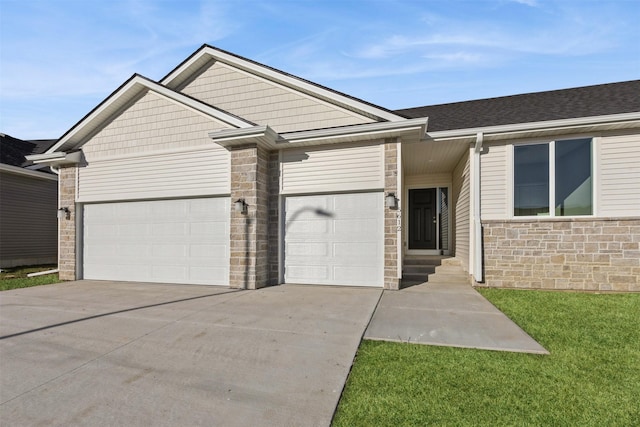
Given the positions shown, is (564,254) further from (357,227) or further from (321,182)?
(321,182)

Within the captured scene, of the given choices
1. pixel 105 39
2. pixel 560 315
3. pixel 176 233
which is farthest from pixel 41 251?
pixel 560 315

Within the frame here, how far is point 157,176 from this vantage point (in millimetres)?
8109

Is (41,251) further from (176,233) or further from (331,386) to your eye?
(331,386)

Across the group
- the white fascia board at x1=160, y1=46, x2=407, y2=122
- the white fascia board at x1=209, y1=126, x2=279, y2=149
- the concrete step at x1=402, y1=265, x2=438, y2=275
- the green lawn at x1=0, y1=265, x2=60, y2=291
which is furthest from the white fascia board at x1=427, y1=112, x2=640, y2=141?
the green lawn at x1=0, y1=265, x2=60, y2=291

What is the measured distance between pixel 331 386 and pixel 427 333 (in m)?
1.88

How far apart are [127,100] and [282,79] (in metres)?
4.50

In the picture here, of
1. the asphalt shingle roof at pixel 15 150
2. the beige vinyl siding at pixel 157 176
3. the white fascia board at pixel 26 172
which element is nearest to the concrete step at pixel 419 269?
the beige vinyl siding at pixel 157 176

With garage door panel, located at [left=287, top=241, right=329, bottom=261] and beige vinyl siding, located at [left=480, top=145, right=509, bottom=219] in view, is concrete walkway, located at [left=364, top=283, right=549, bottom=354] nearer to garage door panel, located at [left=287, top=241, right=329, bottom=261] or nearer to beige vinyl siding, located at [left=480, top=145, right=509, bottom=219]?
garage door panel, located at [left=287, top=241, right=329, bottom=261]

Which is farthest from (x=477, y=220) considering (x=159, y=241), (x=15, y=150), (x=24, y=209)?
(x=15, y=150)

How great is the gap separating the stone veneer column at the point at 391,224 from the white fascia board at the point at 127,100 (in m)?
3.50

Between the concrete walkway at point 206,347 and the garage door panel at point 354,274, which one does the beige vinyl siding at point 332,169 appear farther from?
the concrete walkway at point 206,347

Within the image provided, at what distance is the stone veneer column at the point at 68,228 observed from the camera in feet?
29.0

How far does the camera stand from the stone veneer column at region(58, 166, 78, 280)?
883 centimetres

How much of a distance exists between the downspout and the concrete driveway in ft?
9.36
